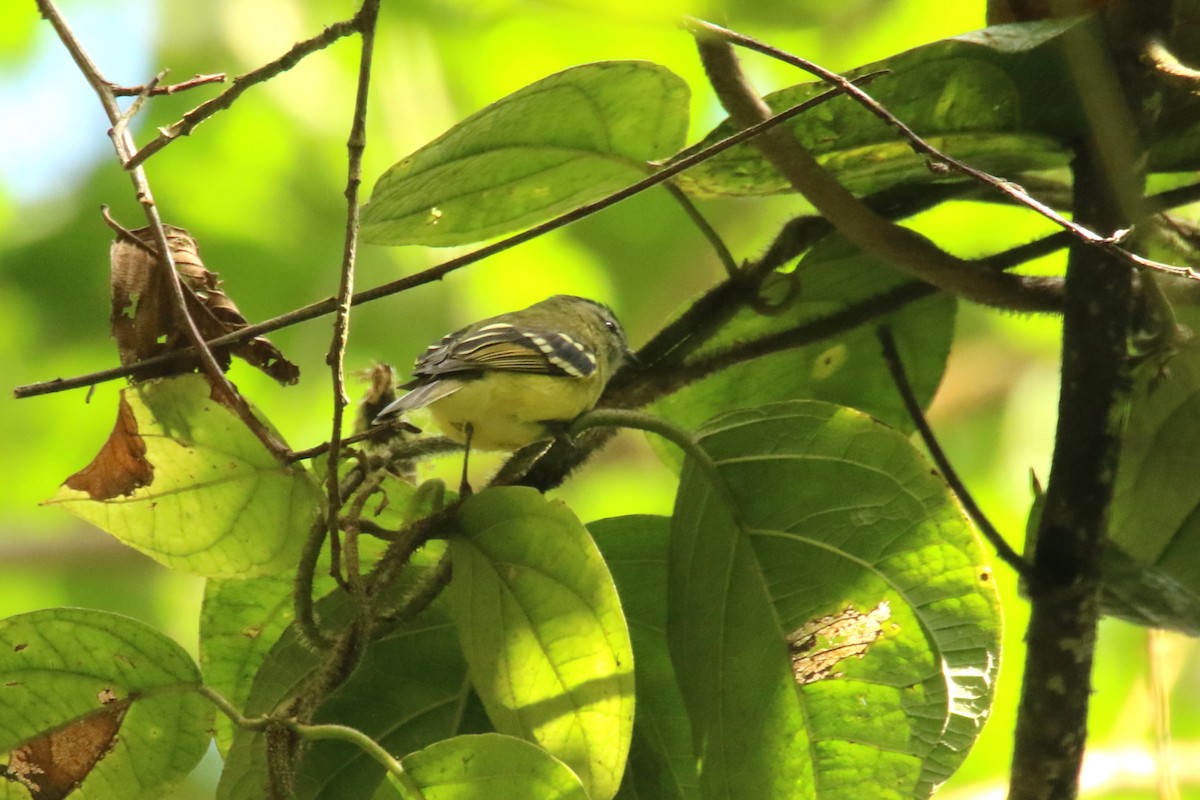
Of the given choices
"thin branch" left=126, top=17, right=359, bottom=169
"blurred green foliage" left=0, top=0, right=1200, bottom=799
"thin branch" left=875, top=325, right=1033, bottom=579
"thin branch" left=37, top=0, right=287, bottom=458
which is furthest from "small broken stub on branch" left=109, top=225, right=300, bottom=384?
"blurred green foliage" left=0, top=0, right=1200, bottom=799

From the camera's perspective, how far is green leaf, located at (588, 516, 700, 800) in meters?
1.16

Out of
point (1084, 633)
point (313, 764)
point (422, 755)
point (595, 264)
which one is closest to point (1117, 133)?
point (1084, 633)

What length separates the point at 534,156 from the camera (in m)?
1.26

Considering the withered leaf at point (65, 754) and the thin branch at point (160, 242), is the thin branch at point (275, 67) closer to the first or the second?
the thin branch at point (160, 242)

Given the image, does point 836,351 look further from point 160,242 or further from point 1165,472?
point 160,242

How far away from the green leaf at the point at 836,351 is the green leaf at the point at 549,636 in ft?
1.16

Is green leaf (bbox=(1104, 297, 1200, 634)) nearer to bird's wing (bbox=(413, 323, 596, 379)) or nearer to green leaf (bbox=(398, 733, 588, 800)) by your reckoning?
green leaf (bbox=(398, 733, 588, 800))

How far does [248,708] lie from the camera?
114cm

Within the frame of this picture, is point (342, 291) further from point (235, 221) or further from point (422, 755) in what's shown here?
point (235, 221)

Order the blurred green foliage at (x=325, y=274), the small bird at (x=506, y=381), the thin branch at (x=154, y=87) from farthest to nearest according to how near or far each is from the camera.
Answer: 1. the blurred green foliage at (x=325, y=274)
2. the small bird at (x=506, y=381)
3. the thin branch at (x=154, y=87)

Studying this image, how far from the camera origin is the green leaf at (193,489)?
1.06 m

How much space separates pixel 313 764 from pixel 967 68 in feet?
2.87

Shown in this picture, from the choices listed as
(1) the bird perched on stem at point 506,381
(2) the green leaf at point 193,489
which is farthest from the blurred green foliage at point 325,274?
(2) the green leaf at point 193,489

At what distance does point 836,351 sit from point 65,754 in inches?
34.7
